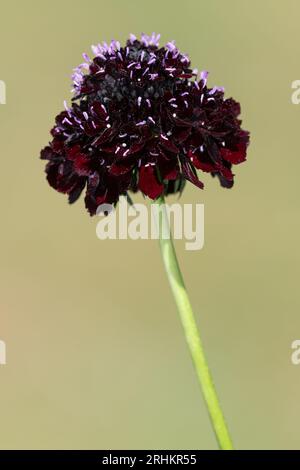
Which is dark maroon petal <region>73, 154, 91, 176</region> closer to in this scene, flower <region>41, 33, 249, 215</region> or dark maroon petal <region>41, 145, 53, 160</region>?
flower <region>41, 33, 249, 215</region>

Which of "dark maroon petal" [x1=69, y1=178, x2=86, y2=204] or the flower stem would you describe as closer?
the flower stem

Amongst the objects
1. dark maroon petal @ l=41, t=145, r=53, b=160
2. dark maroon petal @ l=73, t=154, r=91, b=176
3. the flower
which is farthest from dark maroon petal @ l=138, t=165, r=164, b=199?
dark maroon petal @ l=41, t=145, r=53, b=160

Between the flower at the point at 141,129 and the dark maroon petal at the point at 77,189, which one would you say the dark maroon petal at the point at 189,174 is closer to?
the flower at the point at 141,129

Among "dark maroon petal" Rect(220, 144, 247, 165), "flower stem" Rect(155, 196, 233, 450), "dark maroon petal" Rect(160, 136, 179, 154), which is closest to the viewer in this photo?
"flower stem" Rect(155, 196, 233, 450)

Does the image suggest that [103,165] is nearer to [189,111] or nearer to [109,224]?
[189,111]

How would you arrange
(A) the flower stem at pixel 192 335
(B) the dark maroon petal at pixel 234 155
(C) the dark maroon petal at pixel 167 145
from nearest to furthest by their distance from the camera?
1. (A) the flower stem at pixel 192 335
2. (C) the dark maroon petal at pixel 167 145
3. (B) the dark maroon petal at pixel 234 155

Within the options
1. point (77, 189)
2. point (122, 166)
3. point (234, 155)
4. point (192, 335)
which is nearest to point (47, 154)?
point (77, 189)

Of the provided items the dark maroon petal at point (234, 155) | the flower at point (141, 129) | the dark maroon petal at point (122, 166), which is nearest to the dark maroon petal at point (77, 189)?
the flower at point (141, 129)
